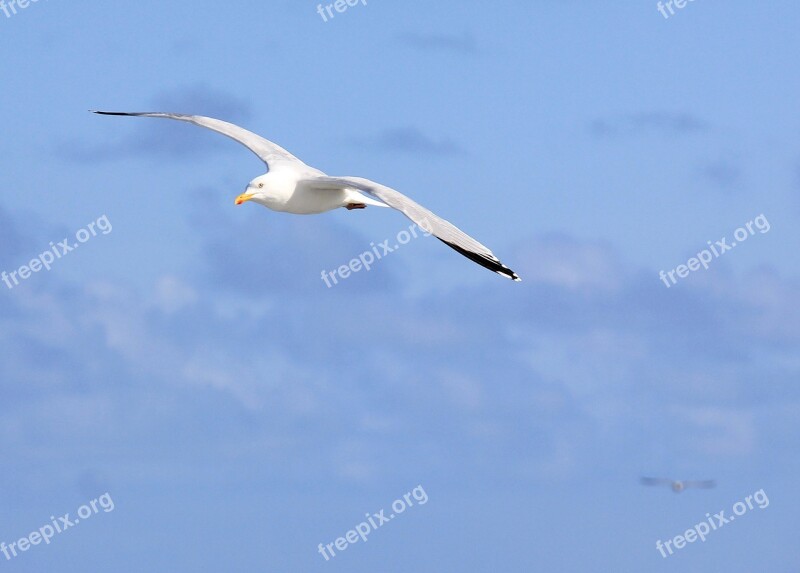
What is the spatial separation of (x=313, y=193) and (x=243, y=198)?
124 centimetres

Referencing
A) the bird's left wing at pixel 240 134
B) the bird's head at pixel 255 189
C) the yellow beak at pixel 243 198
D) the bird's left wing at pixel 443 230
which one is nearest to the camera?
the bird's left wing at pixel 443 230

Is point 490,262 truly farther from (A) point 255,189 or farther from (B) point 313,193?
(A) point 255,189

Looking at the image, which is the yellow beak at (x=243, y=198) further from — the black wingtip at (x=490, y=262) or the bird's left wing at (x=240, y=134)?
the black wingtip at (x=490, y=262)

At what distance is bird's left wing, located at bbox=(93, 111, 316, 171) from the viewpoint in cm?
2816

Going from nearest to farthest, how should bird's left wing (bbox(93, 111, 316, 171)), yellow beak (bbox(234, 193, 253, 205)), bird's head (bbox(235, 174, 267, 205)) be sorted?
1. yellow beak (bbox(234, 193, 253, 205))
2. bird's head (bbox(235, 174, 267, 205))
3. bird's left wing (bbox(93, 111, 316, 171))

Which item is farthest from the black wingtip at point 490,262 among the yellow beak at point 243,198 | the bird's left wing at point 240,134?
the bird's left wing at point 240,134

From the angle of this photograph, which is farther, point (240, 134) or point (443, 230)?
point (240, 134)

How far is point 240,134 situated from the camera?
29609mm

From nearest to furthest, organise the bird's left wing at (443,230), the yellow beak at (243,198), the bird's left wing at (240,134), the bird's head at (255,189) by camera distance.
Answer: the bird's left wing at (443,230) < the yellow beak at (243,198) < the bird's head at (255,189) < the bird's left wing at (240,134)

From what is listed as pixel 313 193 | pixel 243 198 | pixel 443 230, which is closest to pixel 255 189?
pixel 243 198

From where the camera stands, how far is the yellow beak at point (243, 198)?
25.4m

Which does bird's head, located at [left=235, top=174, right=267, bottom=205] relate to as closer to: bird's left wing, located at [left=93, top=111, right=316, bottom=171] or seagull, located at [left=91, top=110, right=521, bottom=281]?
seagull, located at [left=91, top=110, right=521, bottom=281]

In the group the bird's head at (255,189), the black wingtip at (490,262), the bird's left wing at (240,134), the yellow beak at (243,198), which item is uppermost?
the black wingtip at (490,262)

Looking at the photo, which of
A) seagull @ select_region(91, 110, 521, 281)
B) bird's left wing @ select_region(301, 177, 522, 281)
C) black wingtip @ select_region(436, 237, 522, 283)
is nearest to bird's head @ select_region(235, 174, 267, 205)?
seagull @ select_region(91, 110, 521, 281)
